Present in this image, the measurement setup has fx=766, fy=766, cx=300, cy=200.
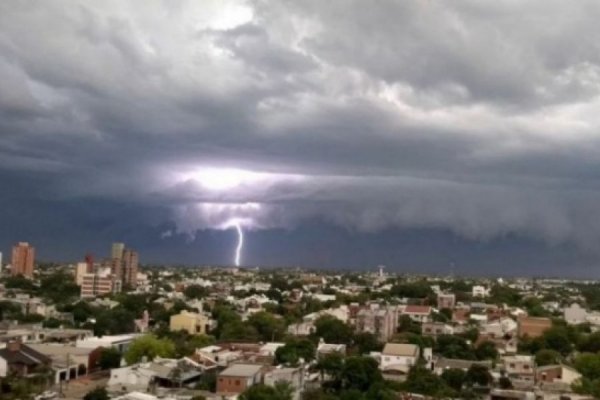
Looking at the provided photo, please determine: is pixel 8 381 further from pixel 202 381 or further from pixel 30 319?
pixel 30 319

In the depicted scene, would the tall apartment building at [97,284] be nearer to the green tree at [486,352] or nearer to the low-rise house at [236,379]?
the green tree at [486,352]

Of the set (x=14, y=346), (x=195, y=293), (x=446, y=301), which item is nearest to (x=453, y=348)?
(x=14, y=346)

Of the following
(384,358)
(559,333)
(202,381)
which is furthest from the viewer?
(559,333)

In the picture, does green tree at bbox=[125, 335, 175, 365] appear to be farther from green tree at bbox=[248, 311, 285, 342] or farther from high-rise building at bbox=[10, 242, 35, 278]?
high-rise building at bbox=[10, 242, 35, 278]

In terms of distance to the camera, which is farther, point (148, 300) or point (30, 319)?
point (148, 300)

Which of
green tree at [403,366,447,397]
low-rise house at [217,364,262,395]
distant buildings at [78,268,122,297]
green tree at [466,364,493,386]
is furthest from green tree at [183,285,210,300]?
green tree at [403,366,447,397]

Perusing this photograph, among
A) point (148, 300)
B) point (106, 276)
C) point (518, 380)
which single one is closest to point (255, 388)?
point (518, 380)

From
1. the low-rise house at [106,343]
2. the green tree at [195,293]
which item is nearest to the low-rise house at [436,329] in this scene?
the low-rise house at [106,343]

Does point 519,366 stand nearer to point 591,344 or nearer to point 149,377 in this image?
point 591,344
